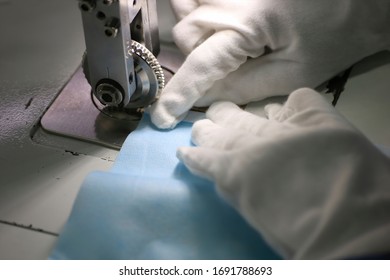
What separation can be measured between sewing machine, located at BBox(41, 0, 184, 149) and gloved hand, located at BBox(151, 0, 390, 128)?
0.05 m

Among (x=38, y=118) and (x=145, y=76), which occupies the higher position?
(x=145, y=76)

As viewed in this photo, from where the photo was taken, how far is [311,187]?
581mm

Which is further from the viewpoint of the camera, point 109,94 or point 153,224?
point 109,94

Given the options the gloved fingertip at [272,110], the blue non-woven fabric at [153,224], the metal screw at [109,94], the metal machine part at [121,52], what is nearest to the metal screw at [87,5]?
the metal machine part at [121,52]

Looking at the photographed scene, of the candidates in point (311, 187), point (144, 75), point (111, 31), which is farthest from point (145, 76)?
point (311, 187)

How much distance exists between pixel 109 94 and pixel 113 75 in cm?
4

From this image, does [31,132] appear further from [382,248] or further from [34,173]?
[382,248]

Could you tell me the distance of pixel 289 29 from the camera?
2.72ft

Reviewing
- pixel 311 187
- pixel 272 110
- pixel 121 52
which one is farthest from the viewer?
pixel 272 110

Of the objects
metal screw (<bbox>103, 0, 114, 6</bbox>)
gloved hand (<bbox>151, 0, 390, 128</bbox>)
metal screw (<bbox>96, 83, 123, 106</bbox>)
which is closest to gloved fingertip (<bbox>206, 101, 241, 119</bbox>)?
gloved hand (<bbox>151, 0, 390, 128</bbox>)

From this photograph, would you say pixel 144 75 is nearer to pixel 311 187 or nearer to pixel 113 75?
pixel 113 75

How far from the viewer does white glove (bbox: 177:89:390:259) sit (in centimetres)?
55

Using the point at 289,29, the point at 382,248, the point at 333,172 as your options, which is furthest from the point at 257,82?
the point at 382,248

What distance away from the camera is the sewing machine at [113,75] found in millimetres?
680
